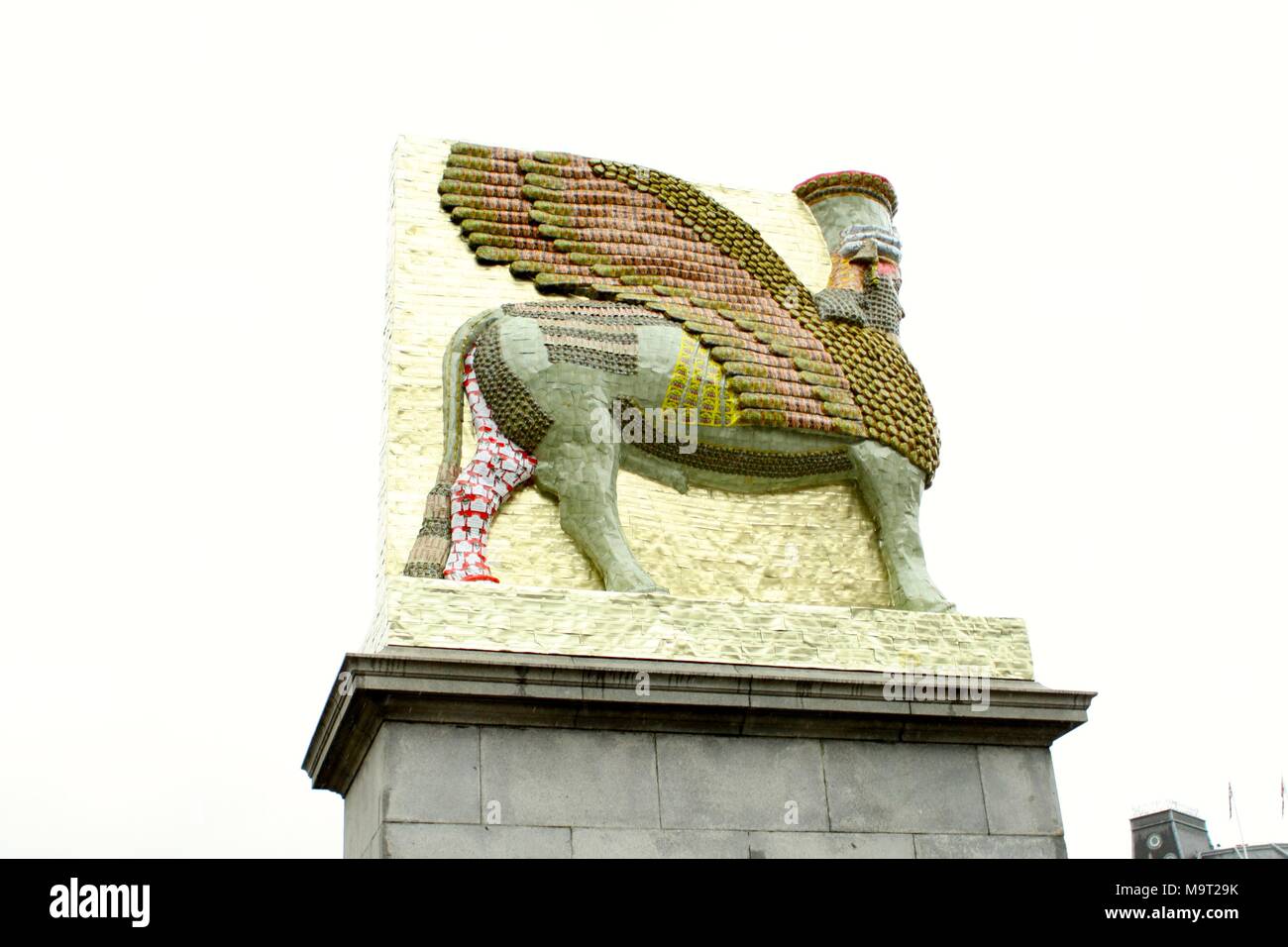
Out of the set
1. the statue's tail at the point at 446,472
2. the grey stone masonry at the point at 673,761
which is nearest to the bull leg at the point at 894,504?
the grey stone masonry at the point at 673,761

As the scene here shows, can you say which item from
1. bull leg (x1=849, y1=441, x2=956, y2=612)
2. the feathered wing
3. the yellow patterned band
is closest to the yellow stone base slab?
bull leg (x1=849, y1=441, x2=956, y2=612)

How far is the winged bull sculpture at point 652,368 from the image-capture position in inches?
369

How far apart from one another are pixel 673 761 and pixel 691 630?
2.83 feet

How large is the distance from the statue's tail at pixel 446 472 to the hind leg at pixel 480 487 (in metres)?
0.05

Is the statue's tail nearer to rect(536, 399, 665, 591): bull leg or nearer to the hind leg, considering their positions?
the hind leg

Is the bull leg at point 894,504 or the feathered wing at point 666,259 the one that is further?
the feathered wing at point 666,259

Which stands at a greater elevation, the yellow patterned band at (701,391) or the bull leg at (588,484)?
the yellow patterned band at (701,391)

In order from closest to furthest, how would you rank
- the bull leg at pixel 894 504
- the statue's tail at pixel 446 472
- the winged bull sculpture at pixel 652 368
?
the statue's tail at pixel 446 472
the winged bull sculpture at pixel 652 368
the bull leg at pixel 894 504

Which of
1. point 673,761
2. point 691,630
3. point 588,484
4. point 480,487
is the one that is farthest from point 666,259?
point 673,761

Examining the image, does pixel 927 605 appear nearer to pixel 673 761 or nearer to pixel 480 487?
pixel 673 761

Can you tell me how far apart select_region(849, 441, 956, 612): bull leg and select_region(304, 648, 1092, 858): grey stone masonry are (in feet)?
4.04

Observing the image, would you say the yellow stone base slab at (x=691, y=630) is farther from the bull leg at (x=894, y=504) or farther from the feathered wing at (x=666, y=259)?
the feathered wing at (x=666, y=259)
